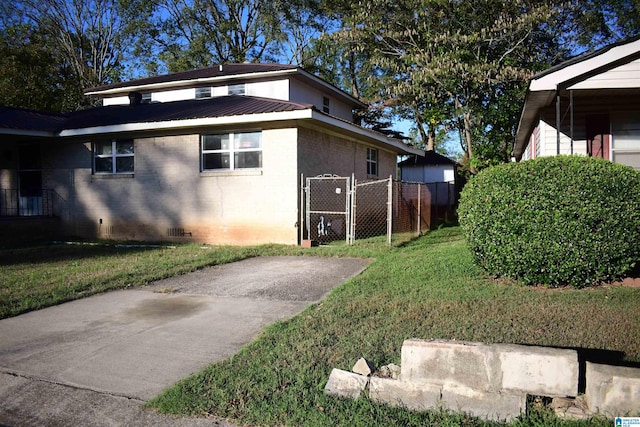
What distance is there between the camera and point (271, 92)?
1720cm

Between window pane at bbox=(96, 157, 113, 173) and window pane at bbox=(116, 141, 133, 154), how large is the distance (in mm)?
501

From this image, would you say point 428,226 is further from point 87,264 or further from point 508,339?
point 508,339

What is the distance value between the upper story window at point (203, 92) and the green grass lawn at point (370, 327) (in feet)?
35.1

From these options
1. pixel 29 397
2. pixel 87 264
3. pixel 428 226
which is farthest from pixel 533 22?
pixel 29 397

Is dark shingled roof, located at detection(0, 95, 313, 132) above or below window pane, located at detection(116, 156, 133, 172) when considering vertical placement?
above

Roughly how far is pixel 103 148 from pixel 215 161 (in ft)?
14.1

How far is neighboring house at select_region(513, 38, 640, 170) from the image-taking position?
823 cm

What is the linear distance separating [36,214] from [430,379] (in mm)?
16938

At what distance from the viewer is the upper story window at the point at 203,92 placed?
18.4m

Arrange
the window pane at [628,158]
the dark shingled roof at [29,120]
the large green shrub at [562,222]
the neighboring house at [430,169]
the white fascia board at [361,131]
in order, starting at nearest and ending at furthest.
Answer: the large green shrub at [562,222] → the window pane at [628,158] → the white fascia board at [361,131] → the dark shingled roof at [29,120] → the neighboring house at [430,169]

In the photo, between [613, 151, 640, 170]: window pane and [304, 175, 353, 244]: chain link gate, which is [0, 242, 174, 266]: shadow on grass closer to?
[304, 175, 353, 244]: chain link gate

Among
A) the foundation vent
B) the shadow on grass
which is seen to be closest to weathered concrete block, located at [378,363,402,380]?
the shadow on grass

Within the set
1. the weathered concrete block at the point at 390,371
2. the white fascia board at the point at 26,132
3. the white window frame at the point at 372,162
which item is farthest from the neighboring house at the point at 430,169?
the weathered concrete block at the point at 390,371

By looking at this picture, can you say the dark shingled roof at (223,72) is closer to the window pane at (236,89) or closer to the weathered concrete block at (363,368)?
the window pane at (236,89)
